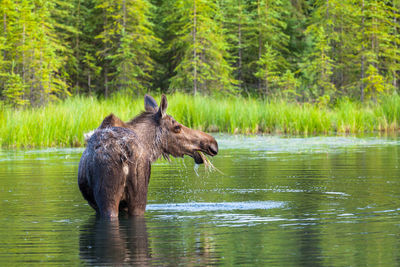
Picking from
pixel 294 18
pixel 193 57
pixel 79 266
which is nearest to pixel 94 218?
pixel 79 266

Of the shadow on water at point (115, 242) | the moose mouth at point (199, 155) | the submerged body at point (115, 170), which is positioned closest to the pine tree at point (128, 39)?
the moose mouth at point (199, 155)

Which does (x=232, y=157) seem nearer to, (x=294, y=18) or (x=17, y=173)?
(x=17, y=173)

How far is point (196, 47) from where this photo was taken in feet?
140

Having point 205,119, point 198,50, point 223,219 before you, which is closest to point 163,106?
point 223,219

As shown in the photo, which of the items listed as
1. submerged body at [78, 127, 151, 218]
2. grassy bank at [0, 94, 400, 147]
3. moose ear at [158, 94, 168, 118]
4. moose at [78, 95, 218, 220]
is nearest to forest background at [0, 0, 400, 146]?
grassy bank at [0, 94, 400, 147]

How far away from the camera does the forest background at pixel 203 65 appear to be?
28188mm

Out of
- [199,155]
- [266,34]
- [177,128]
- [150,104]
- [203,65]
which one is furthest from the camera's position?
[266,34]

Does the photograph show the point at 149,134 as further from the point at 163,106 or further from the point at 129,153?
the point at 129,153

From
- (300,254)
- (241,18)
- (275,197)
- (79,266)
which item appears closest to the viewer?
(79,266)

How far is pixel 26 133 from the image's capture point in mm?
22344

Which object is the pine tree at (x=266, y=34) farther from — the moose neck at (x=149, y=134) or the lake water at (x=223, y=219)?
the moose neck at (x=149, y=134)

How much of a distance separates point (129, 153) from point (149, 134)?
0.74 meters

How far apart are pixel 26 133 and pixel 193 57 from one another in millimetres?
23280

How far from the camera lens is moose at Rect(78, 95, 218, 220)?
26.3 feet
